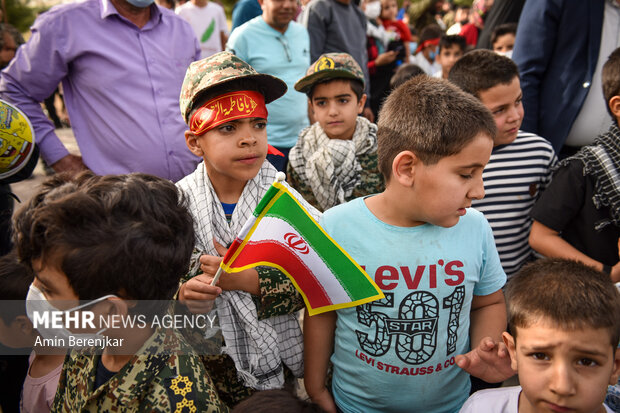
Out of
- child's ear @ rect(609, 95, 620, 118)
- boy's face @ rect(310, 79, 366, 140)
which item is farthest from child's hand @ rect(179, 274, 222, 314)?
child's ear @ rect(609, 95, 620, 118)

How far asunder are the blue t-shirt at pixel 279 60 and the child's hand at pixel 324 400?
2722 millimetres

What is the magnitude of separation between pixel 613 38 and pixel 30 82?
3553mm

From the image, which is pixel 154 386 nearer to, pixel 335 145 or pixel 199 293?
pixel 199 293

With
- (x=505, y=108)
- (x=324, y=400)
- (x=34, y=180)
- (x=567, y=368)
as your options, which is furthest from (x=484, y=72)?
(x=34, y=180)

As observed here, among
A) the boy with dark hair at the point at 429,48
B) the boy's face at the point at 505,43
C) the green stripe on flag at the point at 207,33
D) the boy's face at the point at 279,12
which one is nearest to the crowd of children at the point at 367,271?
the boy's face at the point at 279,12

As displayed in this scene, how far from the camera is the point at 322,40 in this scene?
4859mm

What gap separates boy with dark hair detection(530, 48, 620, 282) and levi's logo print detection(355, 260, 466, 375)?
35.8 inches

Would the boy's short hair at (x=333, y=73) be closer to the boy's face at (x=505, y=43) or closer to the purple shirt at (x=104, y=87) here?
the purple shirt at (x=104, y=87)

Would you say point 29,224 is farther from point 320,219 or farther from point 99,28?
point 99,28

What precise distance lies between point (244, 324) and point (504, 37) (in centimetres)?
430

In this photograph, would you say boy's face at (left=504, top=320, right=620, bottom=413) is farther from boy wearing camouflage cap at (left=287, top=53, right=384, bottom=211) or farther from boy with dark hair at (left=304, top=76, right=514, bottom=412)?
boy wearing camouflage cap at (left=287, top=53, right=384, bottom=211)

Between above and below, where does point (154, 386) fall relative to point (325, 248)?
below

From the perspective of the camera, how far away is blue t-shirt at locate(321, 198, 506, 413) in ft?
5.57

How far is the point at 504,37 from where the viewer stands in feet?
16.1
